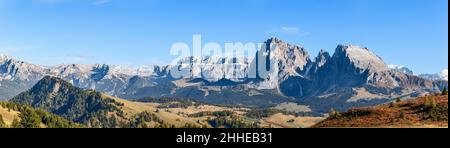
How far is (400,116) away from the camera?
86.5m

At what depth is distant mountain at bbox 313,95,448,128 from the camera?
78938 millimetres

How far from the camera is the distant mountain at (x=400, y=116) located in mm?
78938
